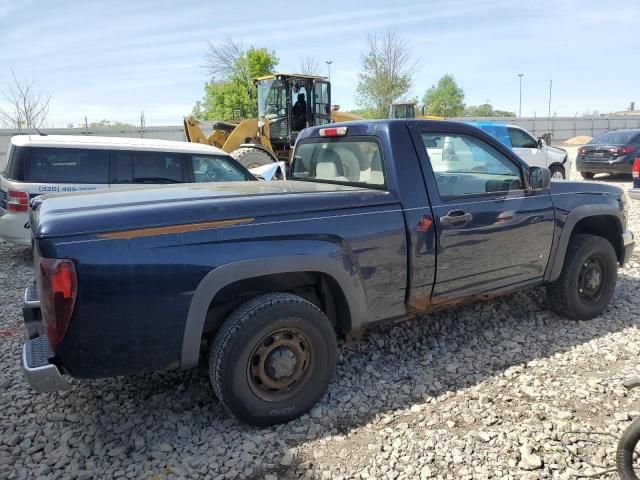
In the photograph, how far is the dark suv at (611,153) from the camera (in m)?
14.5

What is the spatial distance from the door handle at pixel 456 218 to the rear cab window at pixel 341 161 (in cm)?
49

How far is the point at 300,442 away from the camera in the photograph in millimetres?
2867

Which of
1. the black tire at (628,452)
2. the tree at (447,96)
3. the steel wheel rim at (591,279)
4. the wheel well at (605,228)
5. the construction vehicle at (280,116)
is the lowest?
the black tire at (628,452)

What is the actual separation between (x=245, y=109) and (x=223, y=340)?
3365cm

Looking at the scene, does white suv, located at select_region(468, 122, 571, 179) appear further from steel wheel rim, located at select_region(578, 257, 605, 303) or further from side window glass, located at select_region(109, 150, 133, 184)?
side window glass, located at select_region(109, 150, 133, 184)

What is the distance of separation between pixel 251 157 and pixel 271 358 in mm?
8962

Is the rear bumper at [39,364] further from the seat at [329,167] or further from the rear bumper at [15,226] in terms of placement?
the rear bumper at [15,226]

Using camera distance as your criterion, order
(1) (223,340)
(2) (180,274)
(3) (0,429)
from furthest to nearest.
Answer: (3) (0,429) < (1) (223,340) < (2) (180,274)

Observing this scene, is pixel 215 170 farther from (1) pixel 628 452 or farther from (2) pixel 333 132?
(1) pixel 628 452

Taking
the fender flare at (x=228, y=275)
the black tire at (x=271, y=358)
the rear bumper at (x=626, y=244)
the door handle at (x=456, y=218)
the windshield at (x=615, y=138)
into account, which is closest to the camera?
the fender flare at (x=228, y=275)

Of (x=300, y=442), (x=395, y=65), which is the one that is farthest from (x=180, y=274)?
(x=395, y=65)

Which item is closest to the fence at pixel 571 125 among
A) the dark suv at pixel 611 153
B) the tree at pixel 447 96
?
the tree at pixel 447 96

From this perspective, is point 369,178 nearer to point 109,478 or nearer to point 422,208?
point 422,208

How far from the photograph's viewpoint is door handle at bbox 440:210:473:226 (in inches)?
136
